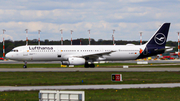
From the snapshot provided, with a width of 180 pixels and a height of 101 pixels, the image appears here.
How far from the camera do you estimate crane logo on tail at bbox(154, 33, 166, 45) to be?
57.7 metres

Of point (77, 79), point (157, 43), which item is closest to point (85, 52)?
point (157, 43)

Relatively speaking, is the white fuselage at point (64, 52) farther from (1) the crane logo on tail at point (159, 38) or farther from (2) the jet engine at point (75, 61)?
(1) the crane logo on tail at point (159, 38)

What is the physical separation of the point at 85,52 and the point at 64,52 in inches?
165

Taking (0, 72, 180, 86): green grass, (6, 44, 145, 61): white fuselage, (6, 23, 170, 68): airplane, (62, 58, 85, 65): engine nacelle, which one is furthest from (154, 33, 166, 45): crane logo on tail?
(0, 72, 180, 86): green grass

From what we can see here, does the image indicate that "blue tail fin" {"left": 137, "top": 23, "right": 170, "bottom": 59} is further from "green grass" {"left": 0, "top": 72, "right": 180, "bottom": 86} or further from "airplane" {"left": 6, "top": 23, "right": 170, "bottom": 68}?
"green grass" {"left": 0, "top": 72, "right": 180, "bottom": 86}

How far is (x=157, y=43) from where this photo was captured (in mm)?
57750

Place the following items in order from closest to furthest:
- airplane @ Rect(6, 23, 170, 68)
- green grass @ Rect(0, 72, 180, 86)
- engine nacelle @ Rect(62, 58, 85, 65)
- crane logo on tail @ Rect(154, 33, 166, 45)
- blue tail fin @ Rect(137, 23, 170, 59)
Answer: green grass @ Rect(0, 72, 180, 86)
engine nacelle @ Rect(62, 58, 85, 65)
airplane @ Rect(6, 23, 170, 68)
blue tail fin @ Rect(137, 23, 170, 59)
crane logo on tail @ Rect(154, 33, 166, 45)

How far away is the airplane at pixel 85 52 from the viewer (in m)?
52.0

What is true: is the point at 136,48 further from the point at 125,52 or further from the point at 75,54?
the point at 75,54

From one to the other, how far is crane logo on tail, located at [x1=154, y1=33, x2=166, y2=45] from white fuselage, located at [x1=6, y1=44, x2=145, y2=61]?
3526 mm

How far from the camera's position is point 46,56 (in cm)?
5231

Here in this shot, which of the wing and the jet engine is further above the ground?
the wing

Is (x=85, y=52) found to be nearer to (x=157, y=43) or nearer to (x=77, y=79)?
(x=157, y=43)

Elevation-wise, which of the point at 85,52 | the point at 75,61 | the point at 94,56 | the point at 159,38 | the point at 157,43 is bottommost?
the point at 75,61
